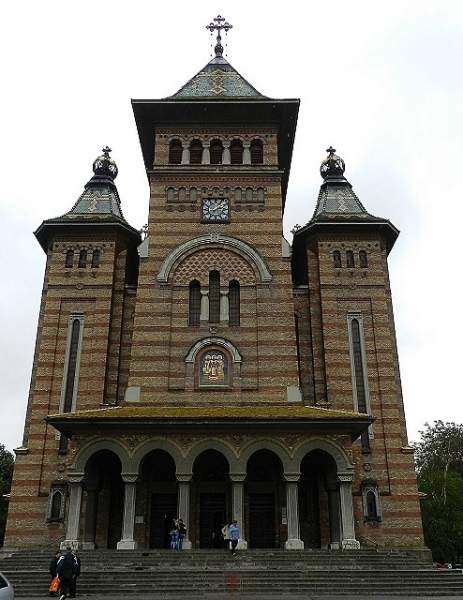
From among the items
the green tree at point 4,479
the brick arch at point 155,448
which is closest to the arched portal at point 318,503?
the brick arch at point 155,448

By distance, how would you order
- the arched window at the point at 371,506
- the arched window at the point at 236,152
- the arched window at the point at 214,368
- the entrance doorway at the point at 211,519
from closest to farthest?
the entrance doorway at the point at 211,519
the arched window at the point at 371,506
the arched window at the point at 214,368
the arched window at the point at 236,152

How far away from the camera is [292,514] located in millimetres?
22500

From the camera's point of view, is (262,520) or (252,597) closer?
(252,597)

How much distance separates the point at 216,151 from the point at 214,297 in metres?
8.70

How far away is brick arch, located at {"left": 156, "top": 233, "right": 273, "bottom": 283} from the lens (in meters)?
29.0

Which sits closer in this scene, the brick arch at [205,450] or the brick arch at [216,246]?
the brick arch at [205,450]

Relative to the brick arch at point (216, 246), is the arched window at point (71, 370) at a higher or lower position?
lower

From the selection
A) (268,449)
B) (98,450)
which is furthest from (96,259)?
(268,449)

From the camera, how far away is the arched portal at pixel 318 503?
80.1ft

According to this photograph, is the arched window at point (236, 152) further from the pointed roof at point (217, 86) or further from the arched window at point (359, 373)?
the arched window at point (359, 373)

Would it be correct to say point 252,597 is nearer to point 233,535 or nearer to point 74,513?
point 233,535

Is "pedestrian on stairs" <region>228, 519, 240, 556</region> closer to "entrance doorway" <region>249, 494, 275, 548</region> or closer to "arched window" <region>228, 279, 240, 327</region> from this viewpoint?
"entrance doorway" <region>249, 494, 275, 548</region>

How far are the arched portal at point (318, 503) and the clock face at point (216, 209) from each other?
12.3m

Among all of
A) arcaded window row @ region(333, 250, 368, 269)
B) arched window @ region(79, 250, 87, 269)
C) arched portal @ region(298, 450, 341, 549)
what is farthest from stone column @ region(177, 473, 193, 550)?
arcaded window row @ region(333, 250, 368, 269)
